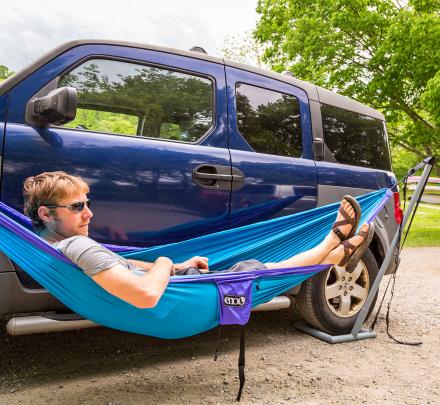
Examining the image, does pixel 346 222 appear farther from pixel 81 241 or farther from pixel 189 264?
pixel 81 241

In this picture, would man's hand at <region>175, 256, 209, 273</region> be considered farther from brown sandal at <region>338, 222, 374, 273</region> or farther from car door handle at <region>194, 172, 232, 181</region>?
brown sandal at <region>338, 222, 374, 273</region>

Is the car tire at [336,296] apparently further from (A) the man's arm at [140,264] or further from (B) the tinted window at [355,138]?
(A) the man's arm at [140,264]

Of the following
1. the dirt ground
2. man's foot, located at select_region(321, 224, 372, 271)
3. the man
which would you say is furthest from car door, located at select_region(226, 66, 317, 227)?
the dirt ground

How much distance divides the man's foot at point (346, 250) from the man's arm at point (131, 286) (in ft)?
3.90

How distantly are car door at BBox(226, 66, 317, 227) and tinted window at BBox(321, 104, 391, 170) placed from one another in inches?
9.9

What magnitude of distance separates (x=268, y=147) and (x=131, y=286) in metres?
1.65

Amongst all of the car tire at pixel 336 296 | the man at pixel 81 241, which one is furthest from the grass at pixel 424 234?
the man at pixel 81 241

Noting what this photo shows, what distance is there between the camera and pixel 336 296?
11.7 ft

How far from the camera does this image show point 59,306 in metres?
2.44

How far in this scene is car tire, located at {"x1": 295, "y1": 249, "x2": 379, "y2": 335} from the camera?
3475mm

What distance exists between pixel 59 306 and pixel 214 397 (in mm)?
960

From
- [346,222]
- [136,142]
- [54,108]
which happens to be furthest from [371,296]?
[54,108]

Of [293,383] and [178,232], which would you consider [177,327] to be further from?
[293,383]

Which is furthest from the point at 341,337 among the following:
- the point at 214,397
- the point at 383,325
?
the point at 214,397
